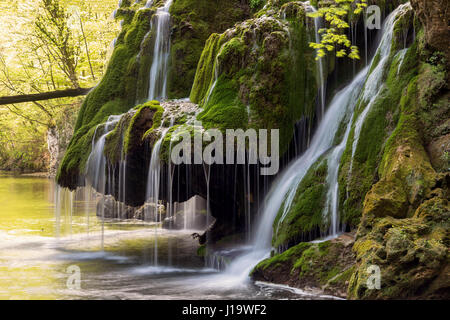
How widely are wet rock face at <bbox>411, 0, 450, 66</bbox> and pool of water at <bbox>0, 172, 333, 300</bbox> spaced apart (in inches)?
149

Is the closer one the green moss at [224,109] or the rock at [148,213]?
the green moss at [224,109]

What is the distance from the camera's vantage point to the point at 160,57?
13492 mm

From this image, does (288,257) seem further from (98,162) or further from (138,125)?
(98,162)

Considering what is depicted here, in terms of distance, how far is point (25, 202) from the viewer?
70.9 ft

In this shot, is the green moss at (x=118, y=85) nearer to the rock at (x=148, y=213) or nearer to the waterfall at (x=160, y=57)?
the waterfall at (x=160, y=57)

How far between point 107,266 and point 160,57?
6.30 m

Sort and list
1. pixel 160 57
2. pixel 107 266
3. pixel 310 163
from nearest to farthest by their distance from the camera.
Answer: pixel 310 163 < pixel 107 266 < pixel 160 57

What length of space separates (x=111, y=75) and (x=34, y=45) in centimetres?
420

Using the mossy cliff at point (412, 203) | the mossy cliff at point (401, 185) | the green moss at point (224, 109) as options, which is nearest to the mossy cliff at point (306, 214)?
the mossy cliff at point (401, 185)

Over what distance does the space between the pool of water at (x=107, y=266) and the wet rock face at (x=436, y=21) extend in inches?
149

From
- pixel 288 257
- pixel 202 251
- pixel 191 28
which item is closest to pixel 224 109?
pixel 288 257

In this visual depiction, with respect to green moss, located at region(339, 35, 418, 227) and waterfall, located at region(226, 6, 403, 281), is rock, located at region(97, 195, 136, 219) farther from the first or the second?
green moss, located at region(339, 35, 418, 227)

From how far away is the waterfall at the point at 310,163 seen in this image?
316 inches

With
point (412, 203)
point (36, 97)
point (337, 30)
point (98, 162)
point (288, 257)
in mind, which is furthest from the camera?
point (36, 97)
